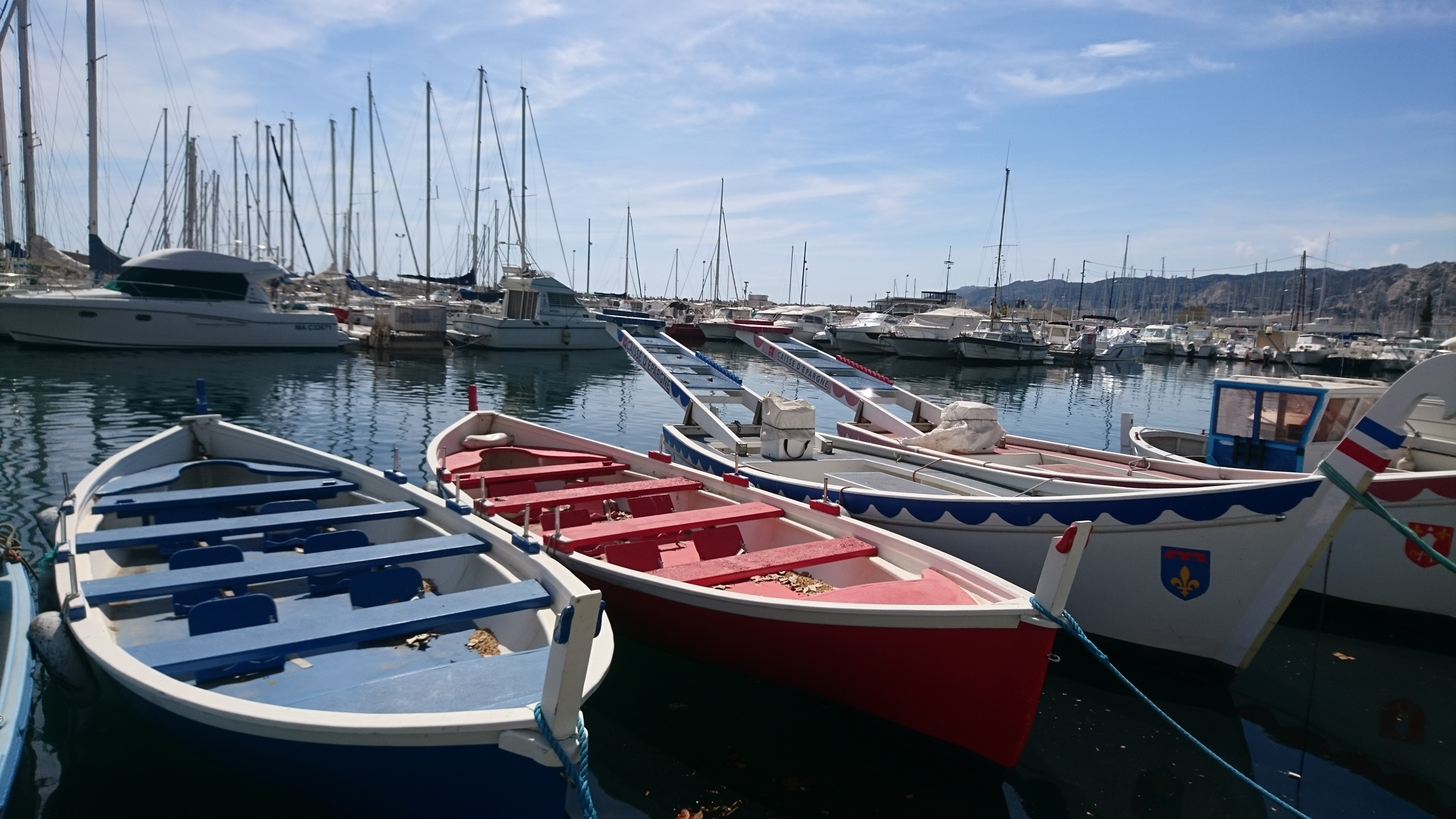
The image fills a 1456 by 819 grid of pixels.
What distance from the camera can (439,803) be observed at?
4.15 metres

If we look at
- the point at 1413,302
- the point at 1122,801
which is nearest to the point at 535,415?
the point at 1122,801

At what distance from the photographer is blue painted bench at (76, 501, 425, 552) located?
6.46 meters

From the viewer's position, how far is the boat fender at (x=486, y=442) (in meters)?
11.9

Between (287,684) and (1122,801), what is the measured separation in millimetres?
5940

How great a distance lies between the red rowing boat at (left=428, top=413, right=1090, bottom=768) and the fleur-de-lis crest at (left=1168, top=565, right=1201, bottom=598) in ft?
8.02

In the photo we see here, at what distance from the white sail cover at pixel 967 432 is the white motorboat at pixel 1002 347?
43.2 meters

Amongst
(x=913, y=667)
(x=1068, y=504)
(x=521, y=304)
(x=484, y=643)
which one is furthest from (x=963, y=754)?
(x=521, y=304)

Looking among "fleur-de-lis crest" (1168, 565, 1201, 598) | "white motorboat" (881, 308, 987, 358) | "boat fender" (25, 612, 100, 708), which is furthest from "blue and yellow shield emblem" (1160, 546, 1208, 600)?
"white motorboat" (881, 308, 987, 358)

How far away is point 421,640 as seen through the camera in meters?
5.75

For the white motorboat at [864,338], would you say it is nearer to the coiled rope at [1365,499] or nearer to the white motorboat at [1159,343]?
the white motorboat at [1159,343]

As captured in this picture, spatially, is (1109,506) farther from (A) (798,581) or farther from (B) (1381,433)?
(A) (798,581)

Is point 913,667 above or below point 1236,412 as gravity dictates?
below

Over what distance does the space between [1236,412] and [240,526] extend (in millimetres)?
13364

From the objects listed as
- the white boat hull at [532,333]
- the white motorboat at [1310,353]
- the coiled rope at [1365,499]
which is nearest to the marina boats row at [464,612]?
the coiled rope at [1365,499]
